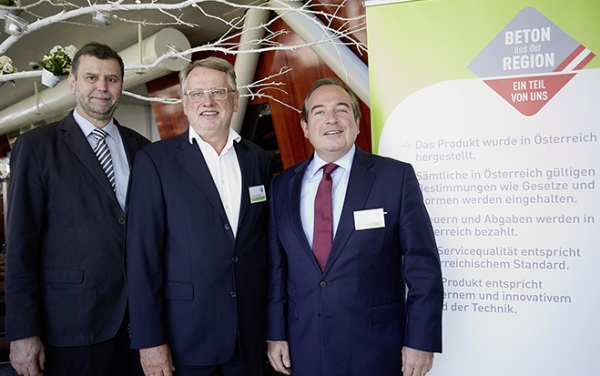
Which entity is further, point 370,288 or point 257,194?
point 257,194

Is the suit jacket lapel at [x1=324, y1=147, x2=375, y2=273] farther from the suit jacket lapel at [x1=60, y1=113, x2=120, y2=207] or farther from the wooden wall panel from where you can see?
the wooden wall panel

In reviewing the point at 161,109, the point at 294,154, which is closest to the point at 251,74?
the point at 294,154

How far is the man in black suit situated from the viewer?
→ 189 cm

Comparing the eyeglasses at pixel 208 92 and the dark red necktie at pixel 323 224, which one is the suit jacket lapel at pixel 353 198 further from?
the eyeglasses at pixel 208 92

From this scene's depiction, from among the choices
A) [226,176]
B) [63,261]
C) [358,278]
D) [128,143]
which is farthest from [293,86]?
[358,278]

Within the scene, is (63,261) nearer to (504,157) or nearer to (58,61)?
(58,61)

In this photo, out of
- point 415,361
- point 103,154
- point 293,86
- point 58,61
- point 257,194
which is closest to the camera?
point 415,361

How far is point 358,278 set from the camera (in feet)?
5.75

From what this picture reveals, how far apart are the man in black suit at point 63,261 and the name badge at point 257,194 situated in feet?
1.99

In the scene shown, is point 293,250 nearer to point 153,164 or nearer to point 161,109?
point 153,164

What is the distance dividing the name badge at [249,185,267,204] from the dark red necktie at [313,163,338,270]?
263 millimetres

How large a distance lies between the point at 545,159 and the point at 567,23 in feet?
1.97

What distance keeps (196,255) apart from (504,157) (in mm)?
1436

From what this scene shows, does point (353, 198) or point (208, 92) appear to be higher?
point (208, 92)
